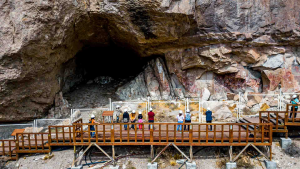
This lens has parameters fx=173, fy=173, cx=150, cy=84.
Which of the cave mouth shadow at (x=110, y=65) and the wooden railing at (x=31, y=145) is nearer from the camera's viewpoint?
the wooden railing at (x=31, y=145)

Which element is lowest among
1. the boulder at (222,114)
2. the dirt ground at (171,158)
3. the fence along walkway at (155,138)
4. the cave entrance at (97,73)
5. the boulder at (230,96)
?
the dirt ground at (171,158)

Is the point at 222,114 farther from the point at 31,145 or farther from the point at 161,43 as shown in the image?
the point at 31,145

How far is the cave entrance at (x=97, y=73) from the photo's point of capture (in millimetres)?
17328

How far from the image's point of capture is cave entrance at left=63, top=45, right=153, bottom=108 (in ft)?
56.9

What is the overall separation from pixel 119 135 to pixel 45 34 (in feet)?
25.3

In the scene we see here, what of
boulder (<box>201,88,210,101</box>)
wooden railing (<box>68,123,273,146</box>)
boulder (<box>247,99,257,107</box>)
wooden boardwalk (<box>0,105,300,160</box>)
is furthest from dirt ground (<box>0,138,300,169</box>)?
boulder (<box>201,88,210,101</box>)

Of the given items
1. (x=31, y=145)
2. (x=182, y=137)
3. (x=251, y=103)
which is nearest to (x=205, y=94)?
(x=251, y=103)

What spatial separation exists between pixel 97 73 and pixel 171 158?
18850mm

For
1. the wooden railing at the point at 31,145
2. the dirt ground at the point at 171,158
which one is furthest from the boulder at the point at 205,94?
the wooden railing at the point at 31,145

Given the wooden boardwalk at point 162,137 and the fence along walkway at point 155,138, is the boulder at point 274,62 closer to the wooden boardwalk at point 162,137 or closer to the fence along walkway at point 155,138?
the wooden boardwalk at point 162,137

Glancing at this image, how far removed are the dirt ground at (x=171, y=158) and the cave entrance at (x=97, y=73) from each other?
6.65 m

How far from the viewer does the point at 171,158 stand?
930 centimetres

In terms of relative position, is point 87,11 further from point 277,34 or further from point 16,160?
point 277,34

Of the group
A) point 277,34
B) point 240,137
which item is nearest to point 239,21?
point 277,34
